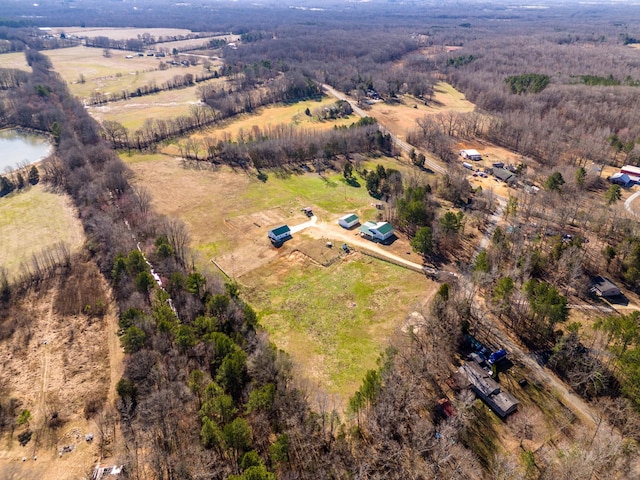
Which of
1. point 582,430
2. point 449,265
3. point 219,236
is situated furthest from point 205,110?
point 582,430

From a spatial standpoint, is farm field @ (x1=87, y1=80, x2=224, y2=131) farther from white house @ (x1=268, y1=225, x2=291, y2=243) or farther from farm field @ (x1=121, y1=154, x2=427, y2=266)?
white house @ (x1=268, y1=225, x2=291, y2=243)

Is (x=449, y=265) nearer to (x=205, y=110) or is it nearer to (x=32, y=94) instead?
(x=205, y=110)

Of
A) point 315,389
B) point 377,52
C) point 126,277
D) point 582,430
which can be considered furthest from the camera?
point 377,52

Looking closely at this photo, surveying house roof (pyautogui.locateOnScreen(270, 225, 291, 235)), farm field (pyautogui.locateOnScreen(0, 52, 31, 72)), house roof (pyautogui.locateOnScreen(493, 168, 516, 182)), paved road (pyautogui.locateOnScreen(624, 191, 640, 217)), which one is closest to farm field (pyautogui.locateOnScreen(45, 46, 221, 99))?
farm field (pyautogui.locateOnScreen(0, 52, 31, 72))

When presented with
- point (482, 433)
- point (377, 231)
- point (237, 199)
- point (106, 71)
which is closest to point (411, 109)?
point (237, 199)

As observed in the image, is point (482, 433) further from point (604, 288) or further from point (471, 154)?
point (471, 154)

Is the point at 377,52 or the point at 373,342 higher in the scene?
the point at 377,52
